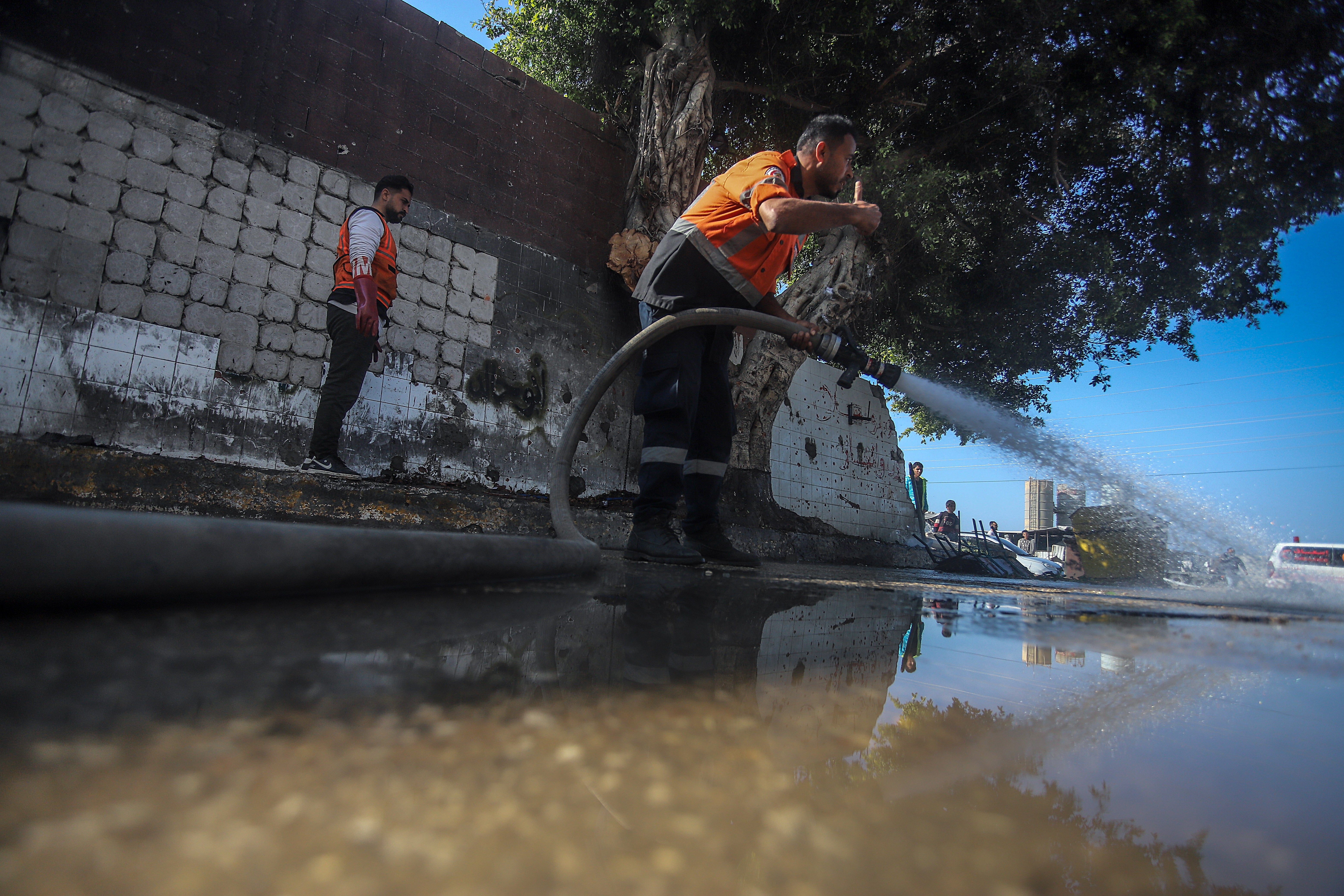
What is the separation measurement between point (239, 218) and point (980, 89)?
719 centimetres

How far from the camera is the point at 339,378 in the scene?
3.78 metres

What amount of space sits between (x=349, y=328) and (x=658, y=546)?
2627 millimetres

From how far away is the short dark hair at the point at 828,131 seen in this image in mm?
2846

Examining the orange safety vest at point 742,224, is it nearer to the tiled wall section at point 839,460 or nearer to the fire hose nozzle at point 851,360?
the fire hose nozzle at point 851,360

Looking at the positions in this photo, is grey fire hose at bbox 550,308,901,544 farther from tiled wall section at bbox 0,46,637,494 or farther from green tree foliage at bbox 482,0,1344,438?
green tree foliage at bbox 482,0,1344,438

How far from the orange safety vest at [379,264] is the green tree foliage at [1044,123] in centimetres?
333

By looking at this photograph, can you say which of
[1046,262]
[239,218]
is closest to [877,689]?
[239,218]

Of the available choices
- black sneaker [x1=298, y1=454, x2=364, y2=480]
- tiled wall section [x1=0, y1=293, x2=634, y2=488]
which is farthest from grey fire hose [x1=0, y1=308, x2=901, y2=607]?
tiled wall section [x1=0, y1=293, x2=634, y2=488]

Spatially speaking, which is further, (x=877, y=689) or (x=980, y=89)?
(x=980, y=89)

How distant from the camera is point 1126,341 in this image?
343 inches

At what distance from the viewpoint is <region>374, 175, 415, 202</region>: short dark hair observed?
4062 mm

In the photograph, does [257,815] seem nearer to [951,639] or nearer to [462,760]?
[462,760]

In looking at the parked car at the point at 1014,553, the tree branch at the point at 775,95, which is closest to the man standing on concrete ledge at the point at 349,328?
the tree branch at the point at 775,95

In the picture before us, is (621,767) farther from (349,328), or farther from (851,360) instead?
(349,328)
